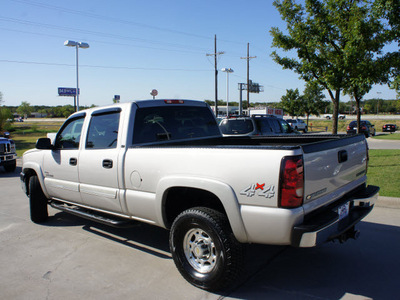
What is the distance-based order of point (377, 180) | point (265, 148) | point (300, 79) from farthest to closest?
point (300, 79) < point (377, 180) < point (265, 148)

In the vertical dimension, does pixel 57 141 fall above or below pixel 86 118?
below

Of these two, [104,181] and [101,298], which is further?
[104,181]

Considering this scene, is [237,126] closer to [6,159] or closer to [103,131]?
[103,131]

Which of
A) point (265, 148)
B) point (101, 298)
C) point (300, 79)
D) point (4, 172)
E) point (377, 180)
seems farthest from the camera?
point (4, 172)

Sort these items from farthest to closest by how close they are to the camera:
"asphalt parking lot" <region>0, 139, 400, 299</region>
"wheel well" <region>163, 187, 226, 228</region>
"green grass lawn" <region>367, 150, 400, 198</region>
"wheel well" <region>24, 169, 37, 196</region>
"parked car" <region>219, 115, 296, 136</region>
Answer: "parked car" <region>219, 115, 296, 136</region> → "green grass lawn" <region>367, 150, 400, 198</region> → "wheel well" <region>24, 169, 37, 196</region> → "wheel well" <region>163, 187, 226, 228</region> → "asphalt parking lot" <region>0, 139, 400, 299</region>

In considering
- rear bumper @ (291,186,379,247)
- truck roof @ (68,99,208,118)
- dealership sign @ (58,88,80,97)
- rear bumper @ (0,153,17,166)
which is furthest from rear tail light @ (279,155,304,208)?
dealership sign @ (58,88,80,97)

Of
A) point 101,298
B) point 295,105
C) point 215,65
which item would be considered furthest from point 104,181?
point 295,105

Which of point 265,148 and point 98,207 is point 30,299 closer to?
point 98,207

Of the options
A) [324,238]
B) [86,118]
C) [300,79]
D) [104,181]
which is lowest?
[324,238]

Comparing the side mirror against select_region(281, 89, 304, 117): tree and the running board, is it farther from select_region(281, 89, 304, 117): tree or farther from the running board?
select_region(281, 89, 304, 117): tree

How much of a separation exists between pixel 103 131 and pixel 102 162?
1.53 feet

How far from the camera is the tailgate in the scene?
9.69 feet

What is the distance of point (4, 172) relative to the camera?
39.4 ft

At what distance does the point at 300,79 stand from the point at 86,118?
23.4 feet
